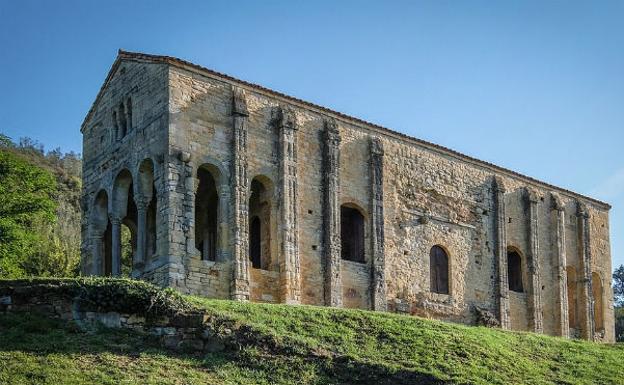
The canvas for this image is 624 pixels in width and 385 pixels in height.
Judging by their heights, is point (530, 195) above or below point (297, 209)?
above

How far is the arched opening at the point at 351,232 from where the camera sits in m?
34.5

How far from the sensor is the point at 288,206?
104ft

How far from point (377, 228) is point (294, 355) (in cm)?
1255

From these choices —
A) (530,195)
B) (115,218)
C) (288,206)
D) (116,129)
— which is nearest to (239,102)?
(288,206)

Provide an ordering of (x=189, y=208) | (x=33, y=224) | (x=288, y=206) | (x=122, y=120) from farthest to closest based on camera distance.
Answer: (x=33, y=224) → (x=122, y=120) → (x=288, y=206) → (x=189, y=208)

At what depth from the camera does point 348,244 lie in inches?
1367

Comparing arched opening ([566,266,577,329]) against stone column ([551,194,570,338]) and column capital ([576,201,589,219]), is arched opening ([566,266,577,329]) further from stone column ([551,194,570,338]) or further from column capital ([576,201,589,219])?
column capital ([576,201,589,219])

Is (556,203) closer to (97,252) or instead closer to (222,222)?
(222,222)

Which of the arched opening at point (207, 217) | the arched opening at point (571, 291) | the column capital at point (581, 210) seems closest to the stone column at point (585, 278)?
the column capital at point (581, 210)

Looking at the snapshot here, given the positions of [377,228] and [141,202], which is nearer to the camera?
[141,202]

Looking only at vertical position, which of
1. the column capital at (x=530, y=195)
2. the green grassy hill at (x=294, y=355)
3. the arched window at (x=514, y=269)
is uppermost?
the column capital at (x=530, y=195)

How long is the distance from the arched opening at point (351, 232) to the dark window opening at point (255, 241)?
10.3 ft

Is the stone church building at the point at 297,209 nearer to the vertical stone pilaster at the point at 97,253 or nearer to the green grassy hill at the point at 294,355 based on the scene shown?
the vertical stone pilaster at the point at 97,253

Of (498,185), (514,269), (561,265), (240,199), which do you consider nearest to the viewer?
(240,199)
